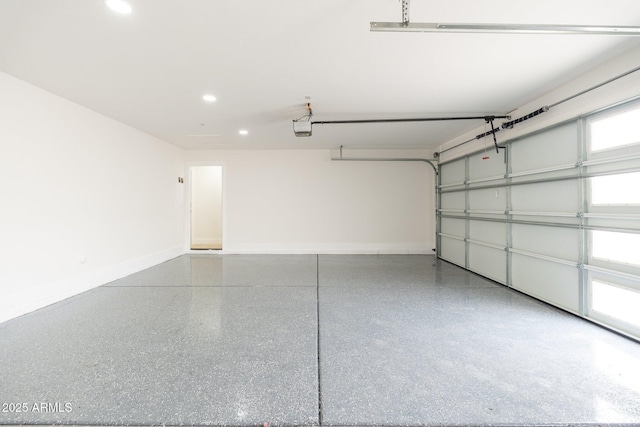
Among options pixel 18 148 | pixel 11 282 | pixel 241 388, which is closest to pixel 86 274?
pixel 11 282

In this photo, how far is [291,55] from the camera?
2.22 metres

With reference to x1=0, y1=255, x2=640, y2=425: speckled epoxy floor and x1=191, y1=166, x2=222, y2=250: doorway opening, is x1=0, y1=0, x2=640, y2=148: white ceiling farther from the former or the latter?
x1=191, y1=166, x2=222, y2=250: doorway opening

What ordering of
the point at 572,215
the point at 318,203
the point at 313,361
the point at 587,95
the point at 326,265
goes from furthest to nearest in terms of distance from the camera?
1. the point at 318,203
2. the point at 326,265
3. the point at 572,215
4. the point at 587,95
5. the point at 313,361

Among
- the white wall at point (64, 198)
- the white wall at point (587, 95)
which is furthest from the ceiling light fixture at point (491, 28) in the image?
the white wall at point (64, 198)

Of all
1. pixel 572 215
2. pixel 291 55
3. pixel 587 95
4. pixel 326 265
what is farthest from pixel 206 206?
pixel 587 95

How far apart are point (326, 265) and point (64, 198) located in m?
3.94

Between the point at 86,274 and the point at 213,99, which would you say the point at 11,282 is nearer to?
the point at 86,274

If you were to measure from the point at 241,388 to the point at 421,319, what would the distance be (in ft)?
5.92

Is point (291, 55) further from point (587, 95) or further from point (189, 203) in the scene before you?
point (189, 203)

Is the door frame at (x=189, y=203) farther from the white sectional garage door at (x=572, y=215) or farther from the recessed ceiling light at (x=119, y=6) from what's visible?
the white sectional garage door at (x=572, y=215)

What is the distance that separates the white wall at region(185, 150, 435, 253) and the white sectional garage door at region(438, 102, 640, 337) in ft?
6.37

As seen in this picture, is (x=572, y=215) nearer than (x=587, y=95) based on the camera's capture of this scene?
No

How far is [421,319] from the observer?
250cm

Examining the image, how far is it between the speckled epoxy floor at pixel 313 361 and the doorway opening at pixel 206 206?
4.02 m
